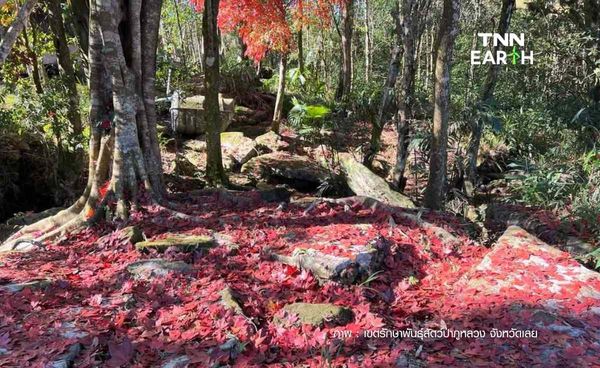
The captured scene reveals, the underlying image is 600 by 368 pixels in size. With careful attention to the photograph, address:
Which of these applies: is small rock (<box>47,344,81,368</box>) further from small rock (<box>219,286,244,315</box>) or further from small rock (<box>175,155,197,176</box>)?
small rock (<box>175,155,197,176</box>)

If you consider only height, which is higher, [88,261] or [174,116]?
[174,116]

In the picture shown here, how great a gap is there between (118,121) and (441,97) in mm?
4504

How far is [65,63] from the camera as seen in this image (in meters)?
10.1

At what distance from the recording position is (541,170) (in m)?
7.46

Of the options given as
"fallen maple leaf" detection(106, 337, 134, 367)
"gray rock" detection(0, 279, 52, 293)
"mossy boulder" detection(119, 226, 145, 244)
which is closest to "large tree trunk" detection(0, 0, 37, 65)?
"mossy boulder" detection(119, 226, 145, 244)

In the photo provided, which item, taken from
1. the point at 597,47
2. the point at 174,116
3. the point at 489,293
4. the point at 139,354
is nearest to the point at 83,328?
the point at 139,354

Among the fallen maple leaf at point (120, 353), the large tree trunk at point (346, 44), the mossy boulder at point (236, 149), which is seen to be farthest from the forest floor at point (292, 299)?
the large tree trunk at point (346, 44)

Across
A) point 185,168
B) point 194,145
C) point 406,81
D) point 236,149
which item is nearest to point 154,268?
point 185,168

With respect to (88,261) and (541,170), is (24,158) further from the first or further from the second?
(541,170)

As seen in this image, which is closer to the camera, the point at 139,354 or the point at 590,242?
the point at 139,354

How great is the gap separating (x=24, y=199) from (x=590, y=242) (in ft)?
31.4

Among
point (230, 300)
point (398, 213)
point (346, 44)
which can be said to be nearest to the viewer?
point (230, 300)

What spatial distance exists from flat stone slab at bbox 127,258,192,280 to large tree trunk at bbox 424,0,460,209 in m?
4.05

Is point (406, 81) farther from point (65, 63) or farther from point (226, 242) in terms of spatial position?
point (65, 63)
